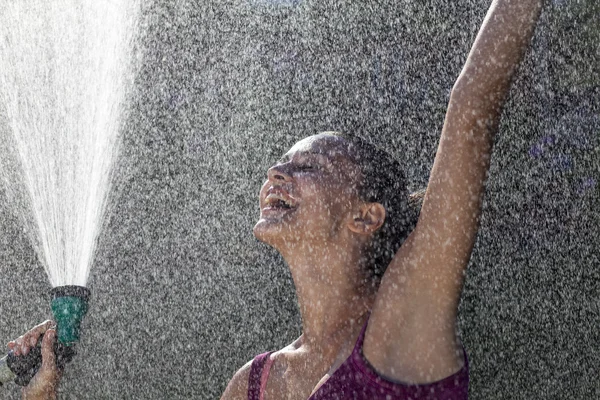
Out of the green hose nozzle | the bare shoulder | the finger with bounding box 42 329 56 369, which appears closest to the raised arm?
the bare shoulder

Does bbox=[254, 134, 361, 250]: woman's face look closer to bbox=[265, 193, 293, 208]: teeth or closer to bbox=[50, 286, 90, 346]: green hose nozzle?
bbox=[265, 193, 293, 208]: teeth

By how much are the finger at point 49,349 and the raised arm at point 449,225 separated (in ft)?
2.60

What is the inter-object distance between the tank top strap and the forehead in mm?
491

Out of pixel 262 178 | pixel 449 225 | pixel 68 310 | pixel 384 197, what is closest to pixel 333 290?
pixel 384 197

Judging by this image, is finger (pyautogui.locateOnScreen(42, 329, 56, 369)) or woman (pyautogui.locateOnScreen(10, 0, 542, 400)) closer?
woman (pyautogui.locateOnScreen(10, 0, 542, 400))

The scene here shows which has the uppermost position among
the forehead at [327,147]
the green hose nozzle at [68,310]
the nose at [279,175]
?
the forehead at [327,147]

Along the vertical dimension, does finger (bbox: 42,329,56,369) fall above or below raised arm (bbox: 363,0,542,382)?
below

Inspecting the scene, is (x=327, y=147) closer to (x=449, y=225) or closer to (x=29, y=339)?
(x=449, y=225)

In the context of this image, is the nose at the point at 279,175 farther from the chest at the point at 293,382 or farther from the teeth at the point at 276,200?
the chest at the point at 293,382

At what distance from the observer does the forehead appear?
1771 mm

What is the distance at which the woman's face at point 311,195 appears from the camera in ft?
5.54

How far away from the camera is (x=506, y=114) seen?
2227 millimetres

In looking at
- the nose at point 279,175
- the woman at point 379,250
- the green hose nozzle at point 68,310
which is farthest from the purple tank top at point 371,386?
the green hose nozzle at point 68,310

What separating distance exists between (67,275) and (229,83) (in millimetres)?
860
